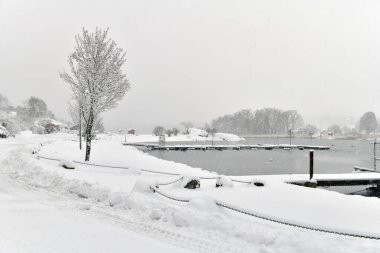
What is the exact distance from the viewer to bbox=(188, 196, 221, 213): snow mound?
29.3 feet

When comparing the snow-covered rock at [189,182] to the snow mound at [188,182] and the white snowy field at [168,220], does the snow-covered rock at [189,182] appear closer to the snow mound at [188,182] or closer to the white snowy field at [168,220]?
the snow mound at [188,182]

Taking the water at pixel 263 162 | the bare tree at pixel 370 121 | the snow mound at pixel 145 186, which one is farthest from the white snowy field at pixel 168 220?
the bare tree at pixel 370 121

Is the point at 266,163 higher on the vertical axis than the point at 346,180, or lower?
lower

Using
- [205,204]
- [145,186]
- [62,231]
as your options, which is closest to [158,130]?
[145,186]

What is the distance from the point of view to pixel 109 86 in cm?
2780

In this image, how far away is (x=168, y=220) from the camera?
8.67 metres

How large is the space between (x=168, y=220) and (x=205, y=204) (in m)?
1.11

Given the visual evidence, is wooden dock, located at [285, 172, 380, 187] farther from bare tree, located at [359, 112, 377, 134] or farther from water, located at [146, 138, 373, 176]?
bare tree, located at [359, 112, 377, 134]

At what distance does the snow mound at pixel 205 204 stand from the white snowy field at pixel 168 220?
27 mm

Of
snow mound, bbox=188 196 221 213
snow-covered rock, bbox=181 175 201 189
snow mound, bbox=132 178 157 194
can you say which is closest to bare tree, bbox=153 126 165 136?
snow-covered rock, bbox=181 175 201 189

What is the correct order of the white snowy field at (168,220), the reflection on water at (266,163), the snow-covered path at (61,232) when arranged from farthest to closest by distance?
the reflection on water at (266,163) < the white snowy field at (168,220) < the snow-covered path at (61,232)

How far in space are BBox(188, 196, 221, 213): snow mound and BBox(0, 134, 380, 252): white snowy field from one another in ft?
0.09

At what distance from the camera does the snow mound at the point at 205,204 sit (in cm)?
893

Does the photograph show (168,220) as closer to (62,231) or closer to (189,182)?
(62,231)
